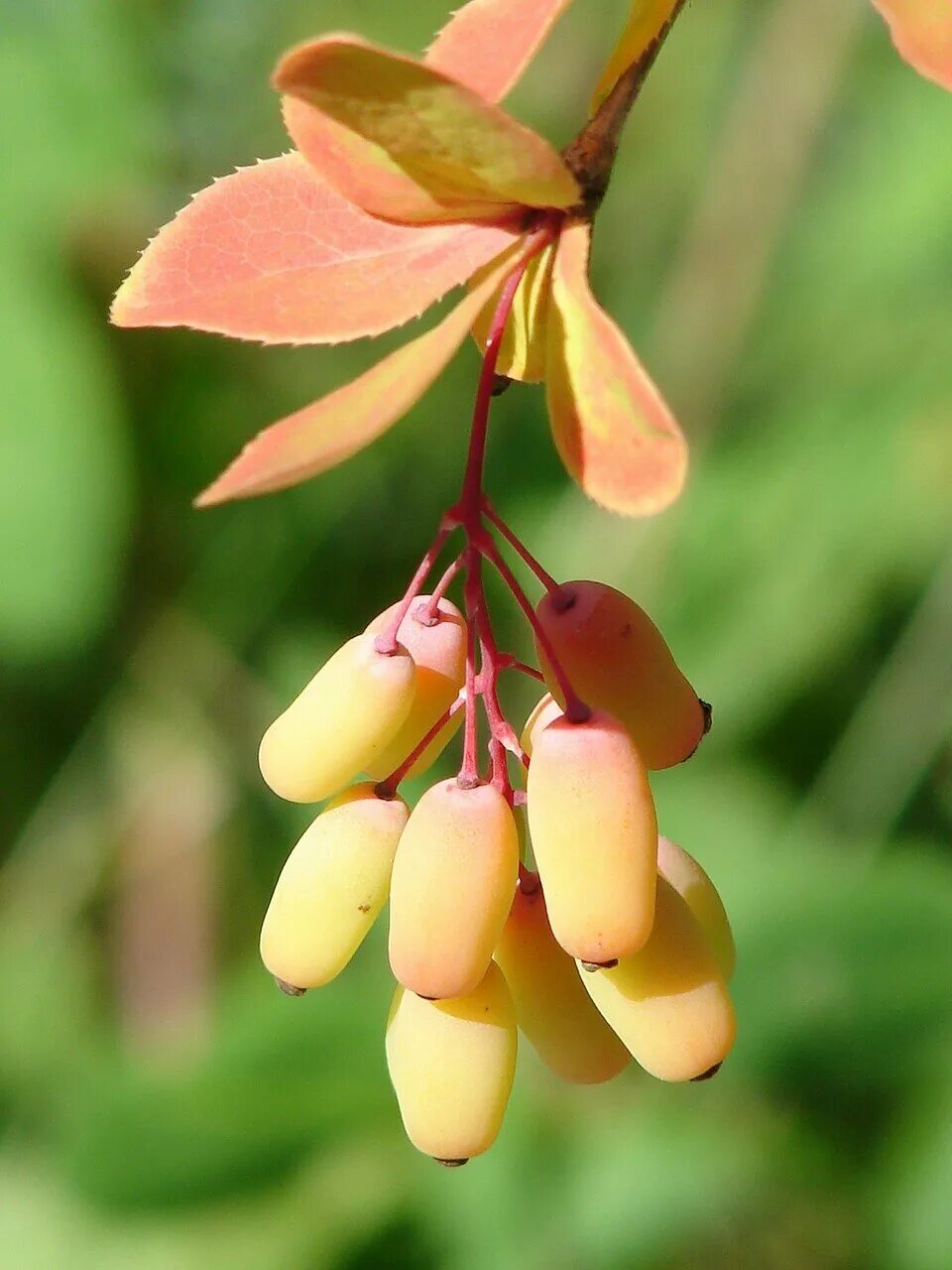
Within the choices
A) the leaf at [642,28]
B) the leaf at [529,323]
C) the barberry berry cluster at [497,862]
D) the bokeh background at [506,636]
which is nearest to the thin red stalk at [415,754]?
the barberry berry cluster at [497,862]

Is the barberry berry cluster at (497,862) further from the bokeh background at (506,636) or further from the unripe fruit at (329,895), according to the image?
the bokeh background at (506,636)

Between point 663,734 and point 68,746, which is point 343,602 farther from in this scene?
point 663,734

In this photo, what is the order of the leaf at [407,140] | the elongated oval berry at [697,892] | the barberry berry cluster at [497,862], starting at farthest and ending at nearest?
Answer: the elongated oval berry at [697,892]
the barberry berry cluster at [497,862]
the leaf at [407,140]

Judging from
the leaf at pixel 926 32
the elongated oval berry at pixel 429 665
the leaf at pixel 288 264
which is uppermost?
the leaf at pixel 926 32

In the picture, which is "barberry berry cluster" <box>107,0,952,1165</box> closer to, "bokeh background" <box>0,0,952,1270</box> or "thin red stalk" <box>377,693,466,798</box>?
"thin red stalk" <box>377,693,466,798</box>

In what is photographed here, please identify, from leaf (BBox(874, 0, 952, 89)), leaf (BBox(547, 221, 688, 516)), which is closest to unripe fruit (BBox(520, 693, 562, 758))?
leaf (BBox(547, 221, 688, 516))

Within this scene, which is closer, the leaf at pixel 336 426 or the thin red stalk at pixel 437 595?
the leaf at pixel 336 426

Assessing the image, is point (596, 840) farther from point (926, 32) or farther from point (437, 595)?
point (926, 32)
